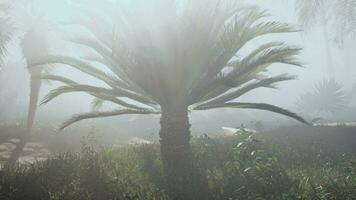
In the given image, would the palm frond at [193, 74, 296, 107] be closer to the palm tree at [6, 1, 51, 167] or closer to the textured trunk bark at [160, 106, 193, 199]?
the textured trunk bark at [160, 106, 193, 199]

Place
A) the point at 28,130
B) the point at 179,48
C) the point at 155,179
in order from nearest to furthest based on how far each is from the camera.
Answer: the point at 155,179
the point at 179,48
the point at 28,130

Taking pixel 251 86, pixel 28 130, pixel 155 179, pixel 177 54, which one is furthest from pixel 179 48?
pixel 28 130

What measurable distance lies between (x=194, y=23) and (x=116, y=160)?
345 cm

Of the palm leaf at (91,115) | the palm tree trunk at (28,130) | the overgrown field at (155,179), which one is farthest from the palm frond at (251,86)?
the palm tree trunk at (28,130)

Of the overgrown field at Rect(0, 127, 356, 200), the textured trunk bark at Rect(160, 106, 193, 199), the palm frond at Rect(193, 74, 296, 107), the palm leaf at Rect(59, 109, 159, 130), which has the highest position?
the palm frond at Rect(193, 74, 296, 107)

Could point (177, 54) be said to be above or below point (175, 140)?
above

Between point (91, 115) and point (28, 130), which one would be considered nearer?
point (91, 115)

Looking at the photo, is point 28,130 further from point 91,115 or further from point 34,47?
point 91,115

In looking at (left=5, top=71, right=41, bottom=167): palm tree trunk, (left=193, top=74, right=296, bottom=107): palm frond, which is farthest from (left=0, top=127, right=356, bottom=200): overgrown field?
(left=5, top=71, right=41, bottom=167): palm tree trunk

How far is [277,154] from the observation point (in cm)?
1221

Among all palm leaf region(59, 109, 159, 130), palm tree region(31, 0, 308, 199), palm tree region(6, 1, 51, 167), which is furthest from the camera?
palm tree region(6, 1, 51, 167)

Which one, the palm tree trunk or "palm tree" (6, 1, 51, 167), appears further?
"palm tree" (6, 1, 51, 167)

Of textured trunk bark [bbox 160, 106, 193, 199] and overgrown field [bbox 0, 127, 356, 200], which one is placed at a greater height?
textured trunk bark [bbox 160, 106, 193, 199]

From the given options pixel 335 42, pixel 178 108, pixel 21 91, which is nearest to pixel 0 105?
pixel 21 91
